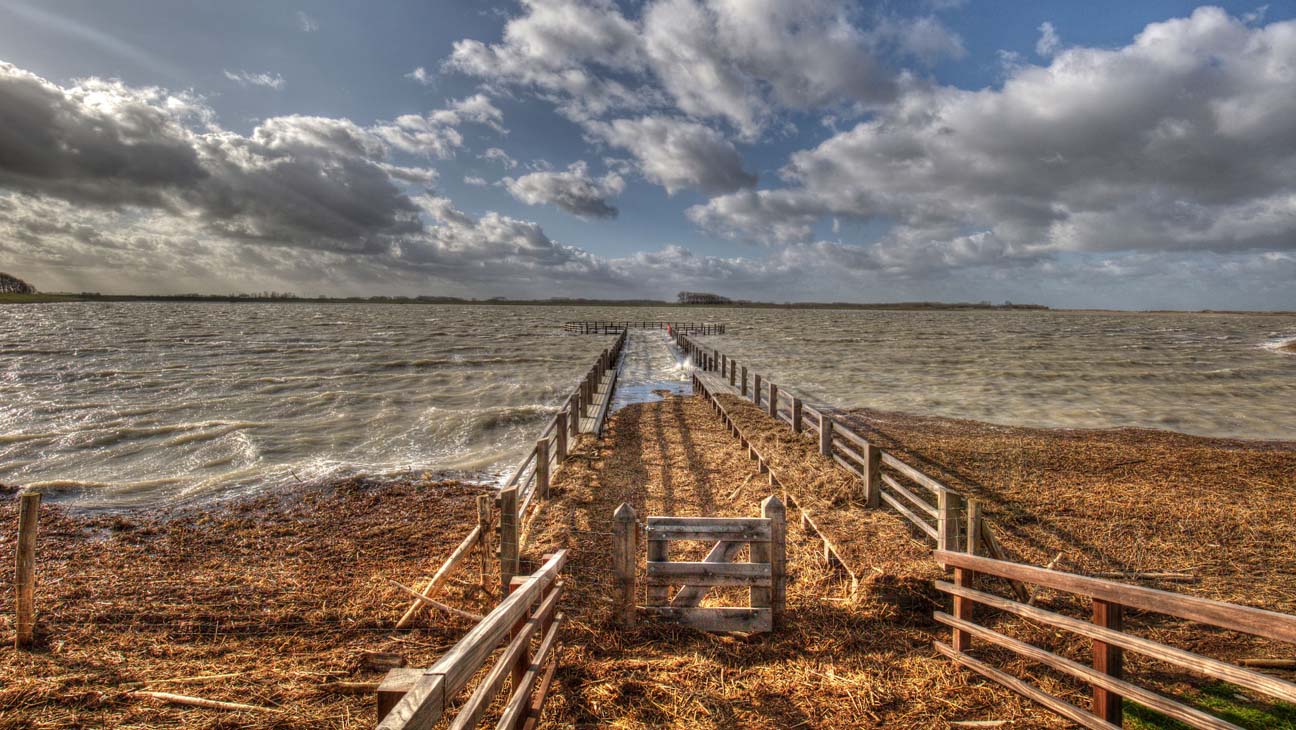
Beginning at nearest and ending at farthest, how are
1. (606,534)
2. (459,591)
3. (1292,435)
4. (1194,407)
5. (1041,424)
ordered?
1. (459,591)
2. (606,534)
3. (1292,435)
4. (1041,424)
5. (1194,407)

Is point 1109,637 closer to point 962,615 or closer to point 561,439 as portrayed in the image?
point 962,615

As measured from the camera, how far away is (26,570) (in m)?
5.82

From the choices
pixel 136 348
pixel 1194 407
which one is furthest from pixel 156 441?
Result: pixel 136 348

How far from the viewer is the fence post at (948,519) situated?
20.4ft

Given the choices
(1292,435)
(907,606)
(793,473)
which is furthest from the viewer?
(1292,435)

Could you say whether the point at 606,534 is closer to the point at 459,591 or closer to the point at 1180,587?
the point at 459,591

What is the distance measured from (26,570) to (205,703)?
3.15m

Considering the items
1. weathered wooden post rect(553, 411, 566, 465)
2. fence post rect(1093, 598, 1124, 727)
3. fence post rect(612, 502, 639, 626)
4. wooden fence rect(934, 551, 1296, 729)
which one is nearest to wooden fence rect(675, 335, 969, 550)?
wooden fence rect(934, 551, 1296, 729)

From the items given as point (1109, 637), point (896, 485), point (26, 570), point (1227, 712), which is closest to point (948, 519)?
point (896, 485)

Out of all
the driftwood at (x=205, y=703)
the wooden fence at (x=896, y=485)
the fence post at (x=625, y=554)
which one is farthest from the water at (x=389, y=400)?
the driftwood at (x=205, y=703)

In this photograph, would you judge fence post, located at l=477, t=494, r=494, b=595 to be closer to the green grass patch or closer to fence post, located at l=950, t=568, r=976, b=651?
fence post, located at l=950, t=568, r=976, b=651

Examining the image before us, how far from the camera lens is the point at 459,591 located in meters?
6.41

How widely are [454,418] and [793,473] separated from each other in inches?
503

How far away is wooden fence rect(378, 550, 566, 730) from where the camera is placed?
2258 mm
